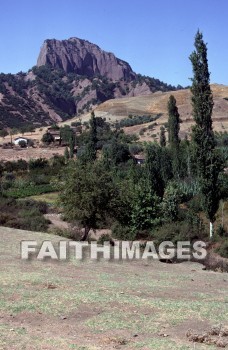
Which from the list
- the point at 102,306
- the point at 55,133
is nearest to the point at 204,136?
the point at 102,306

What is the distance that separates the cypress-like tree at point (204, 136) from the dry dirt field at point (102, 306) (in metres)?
14.1

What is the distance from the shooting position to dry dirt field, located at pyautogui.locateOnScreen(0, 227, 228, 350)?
30.1 ft

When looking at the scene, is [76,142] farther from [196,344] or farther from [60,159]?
[196,344]

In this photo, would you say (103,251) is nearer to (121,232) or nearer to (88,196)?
(88,196)

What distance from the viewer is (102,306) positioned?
1168cm

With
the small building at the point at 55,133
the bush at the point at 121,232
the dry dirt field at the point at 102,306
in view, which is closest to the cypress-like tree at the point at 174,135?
the bush at the point at 121,232

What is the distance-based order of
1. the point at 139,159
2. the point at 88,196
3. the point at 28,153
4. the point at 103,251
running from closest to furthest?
the point at 103,251 < the point at 88,196 < the point at 139,159 < the point at 28,153

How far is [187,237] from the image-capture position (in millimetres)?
28594

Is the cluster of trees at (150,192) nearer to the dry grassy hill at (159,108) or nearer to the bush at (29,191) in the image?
the bush at (29,191)

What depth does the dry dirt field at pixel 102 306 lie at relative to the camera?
9.19 meters

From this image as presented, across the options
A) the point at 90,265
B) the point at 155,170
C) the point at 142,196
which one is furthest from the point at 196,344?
the point at 155,170

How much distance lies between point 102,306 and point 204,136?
23286mm

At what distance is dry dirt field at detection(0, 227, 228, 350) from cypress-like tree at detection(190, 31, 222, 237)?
1407 cm

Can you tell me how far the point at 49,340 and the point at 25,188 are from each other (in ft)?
169
